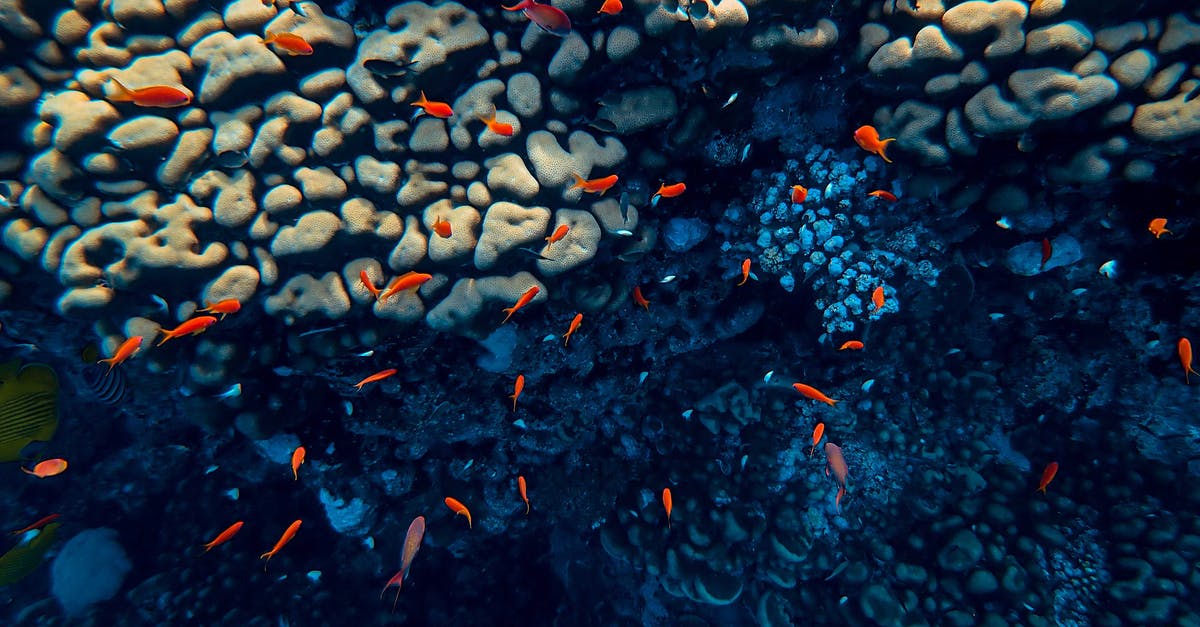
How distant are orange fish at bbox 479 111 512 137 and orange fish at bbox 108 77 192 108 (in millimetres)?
1793

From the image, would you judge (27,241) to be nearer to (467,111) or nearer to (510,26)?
(467,111)

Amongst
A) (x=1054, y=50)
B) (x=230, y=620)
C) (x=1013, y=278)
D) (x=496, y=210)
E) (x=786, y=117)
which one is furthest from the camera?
(x=230, y=620)

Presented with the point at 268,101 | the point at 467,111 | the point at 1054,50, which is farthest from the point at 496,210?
the point at 1054,50

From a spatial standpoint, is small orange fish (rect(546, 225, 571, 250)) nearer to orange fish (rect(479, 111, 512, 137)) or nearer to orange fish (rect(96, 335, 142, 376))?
orange fish (rect(479, 111, 512, 137))

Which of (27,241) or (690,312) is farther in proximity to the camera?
(690,312)

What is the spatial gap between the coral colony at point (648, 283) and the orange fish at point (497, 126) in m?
0.08

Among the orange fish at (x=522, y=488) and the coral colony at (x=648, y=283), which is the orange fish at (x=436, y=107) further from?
the orange fish at (x=522, y=488)

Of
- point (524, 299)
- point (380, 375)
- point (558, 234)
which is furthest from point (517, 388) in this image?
point (558, 234)

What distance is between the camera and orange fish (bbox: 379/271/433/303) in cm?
337

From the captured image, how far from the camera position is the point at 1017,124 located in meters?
3.21

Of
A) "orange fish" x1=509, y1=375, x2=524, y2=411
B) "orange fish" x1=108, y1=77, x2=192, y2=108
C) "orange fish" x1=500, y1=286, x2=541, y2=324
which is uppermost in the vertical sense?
"orange fish" x1=108, y1=77, x2=192, y2=108

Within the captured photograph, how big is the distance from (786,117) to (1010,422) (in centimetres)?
400

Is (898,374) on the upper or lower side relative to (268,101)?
lower

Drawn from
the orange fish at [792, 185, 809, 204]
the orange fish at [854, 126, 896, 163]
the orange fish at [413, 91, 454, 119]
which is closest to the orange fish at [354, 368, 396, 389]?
the orange fish at [413, 91, 454, 119]
